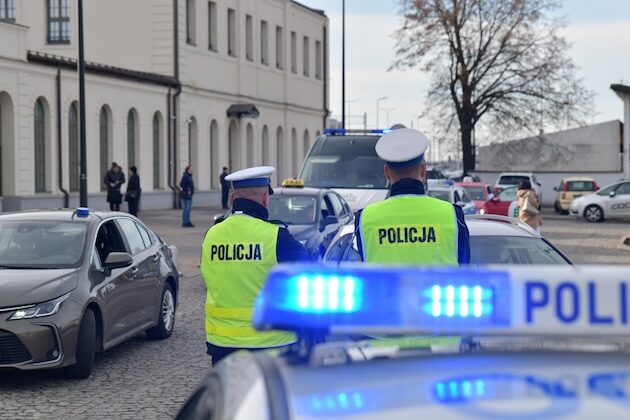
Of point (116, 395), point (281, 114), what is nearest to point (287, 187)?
point (116, 395)

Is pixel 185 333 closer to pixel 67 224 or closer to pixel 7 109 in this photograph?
pixel 67 224

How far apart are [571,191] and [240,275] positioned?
1766 inches

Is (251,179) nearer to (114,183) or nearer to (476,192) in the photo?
(114,183)

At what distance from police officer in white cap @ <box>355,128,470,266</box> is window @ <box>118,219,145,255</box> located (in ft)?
20.9

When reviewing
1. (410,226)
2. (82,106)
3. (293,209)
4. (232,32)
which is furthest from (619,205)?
(410,226)

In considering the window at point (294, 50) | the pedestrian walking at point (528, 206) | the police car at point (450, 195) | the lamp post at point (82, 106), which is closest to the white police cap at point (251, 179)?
the pedestrian walking at point (528, 206)

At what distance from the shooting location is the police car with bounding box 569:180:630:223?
42.6 m

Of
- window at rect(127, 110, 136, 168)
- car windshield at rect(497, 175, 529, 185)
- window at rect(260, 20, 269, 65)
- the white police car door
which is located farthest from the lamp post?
window at rect(260, 20, 269, 65)

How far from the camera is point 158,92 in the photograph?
44.2 metres

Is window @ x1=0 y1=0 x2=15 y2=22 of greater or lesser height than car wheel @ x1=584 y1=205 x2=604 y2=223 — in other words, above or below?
above

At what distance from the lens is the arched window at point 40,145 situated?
34.8m

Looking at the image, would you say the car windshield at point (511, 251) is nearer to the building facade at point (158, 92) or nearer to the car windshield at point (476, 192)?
the car windshield at point (476, 192)

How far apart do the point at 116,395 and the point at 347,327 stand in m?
6.98

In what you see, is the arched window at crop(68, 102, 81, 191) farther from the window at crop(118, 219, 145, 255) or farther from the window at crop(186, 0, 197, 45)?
the window at crop(118, 219, 145, 255)
